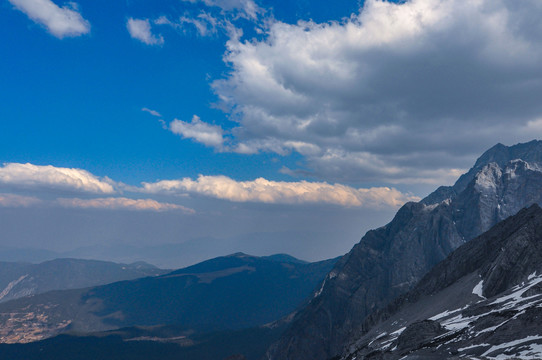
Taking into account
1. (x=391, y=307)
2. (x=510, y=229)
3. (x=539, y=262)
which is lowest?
(x=391, y=307)

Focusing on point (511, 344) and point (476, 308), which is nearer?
point (511, 344)

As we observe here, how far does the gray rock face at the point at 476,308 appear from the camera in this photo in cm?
5947

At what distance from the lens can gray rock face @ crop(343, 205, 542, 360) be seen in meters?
59.5

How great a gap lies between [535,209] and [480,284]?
187 ft

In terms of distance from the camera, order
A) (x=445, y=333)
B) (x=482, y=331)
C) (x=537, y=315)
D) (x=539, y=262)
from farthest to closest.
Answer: (x=539, y=262), (x=445, y=333), (x=482, y=331), (x=537, y=315)

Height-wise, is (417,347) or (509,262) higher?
(509,262)

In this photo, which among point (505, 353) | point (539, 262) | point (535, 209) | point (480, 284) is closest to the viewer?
point (505, 353)

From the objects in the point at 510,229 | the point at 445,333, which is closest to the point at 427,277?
the point at 510,229

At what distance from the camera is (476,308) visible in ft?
301

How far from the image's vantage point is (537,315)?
60031 mm

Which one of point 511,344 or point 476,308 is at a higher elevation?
point 511,344

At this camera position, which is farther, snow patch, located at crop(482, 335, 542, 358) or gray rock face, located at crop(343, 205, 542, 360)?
gray rock face, located at crop(343, 205, 542, 360)

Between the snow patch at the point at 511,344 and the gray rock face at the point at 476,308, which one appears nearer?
the snow patch at the point at 511,344

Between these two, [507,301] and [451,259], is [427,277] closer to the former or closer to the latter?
[451,259]
